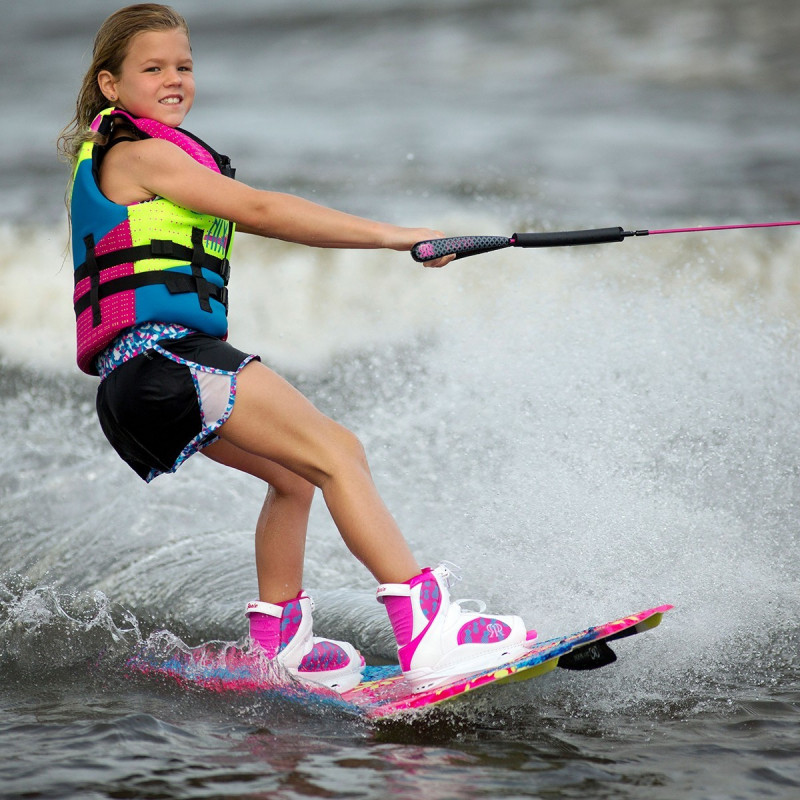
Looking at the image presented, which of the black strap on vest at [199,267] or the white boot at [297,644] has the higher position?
the black strap on vest at [199,267]

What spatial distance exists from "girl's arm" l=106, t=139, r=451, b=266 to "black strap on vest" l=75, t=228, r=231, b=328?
12 cm

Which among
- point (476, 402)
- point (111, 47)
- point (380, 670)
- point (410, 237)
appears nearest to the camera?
point (410, 237)

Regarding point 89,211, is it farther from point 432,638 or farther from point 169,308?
point 432,638

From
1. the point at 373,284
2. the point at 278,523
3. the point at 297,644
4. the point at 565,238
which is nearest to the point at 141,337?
the point at 278,523

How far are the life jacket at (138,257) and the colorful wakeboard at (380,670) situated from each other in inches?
35.7

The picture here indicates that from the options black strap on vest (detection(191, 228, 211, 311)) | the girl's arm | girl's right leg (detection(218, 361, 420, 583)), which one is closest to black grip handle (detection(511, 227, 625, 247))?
the girl's arm

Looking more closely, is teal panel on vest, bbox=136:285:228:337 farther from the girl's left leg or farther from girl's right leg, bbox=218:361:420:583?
the girl's left leg

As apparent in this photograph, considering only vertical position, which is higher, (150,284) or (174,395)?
(150,284)

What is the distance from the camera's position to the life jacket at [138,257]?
8.07ft

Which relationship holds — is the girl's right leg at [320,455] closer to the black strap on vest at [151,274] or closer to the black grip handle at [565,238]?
the black strap on vest at [151,274]

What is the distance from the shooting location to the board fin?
242 centimetres

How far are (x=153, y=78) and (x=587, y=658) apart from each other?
5.72 ft

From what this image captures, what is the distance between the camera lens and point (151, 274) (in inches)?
96.9

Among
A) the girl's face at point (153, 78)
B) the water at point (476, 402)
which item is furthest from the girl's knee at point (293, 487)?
the girl's face at point (153, 78)
